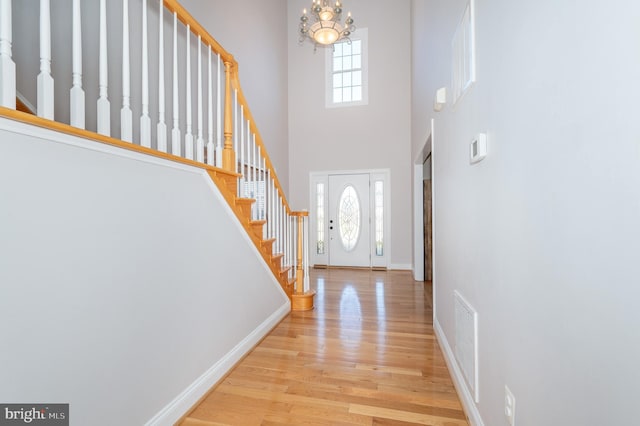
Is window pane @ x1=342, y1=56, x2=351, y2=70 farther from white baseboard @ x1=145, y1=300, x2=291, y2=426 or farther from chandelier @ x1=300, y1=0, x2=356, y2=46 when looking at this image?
white baseboard @ x1=145, y1=300, x2=291, y2=426

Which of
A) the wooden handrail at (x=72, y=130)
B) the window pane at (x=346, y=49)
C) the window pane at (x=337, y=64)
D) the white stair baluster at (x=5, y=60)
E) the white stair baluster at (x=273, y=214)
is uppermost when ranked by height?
the window pane at (x=346, y=49)

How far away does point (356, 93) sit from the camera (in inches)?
244

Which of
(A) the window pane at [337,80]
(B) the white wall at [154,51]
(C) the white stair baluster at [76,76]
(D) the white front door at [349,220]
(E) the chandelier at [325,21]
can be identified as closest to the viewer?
(C) the white stair baluster at [76,76]

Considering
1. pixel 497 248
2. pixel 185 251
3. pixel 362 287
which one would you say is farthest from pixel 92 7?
pixel 362 287

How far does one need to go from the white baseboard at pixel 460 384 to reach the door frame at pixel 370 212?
3.43m

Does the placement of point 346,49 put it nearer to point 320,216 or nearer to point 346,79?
point 346,79

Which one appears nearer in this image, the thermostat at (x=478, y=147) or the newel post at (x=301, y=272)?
the thermostat at (x=478, y=147)

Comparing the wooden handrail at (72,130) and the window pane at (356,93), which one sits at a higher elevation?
the window pane at (356,93)

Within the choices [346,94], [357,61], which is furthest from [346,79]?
[357,61]

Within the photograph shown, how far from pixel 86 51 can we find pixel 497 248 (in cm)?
324

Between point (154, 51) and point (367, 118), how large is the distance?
4.07 meters

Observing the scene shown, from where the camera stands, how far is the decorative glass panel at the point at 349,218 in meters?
6.21

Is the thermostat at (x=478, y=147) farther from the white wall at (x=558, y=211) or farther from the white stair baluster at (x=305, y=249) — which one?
the white stair baluster at (x=305, y=249)

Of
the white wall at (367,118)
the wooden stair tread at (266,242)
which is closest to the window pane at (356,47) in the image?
the white wall at (367,118)
